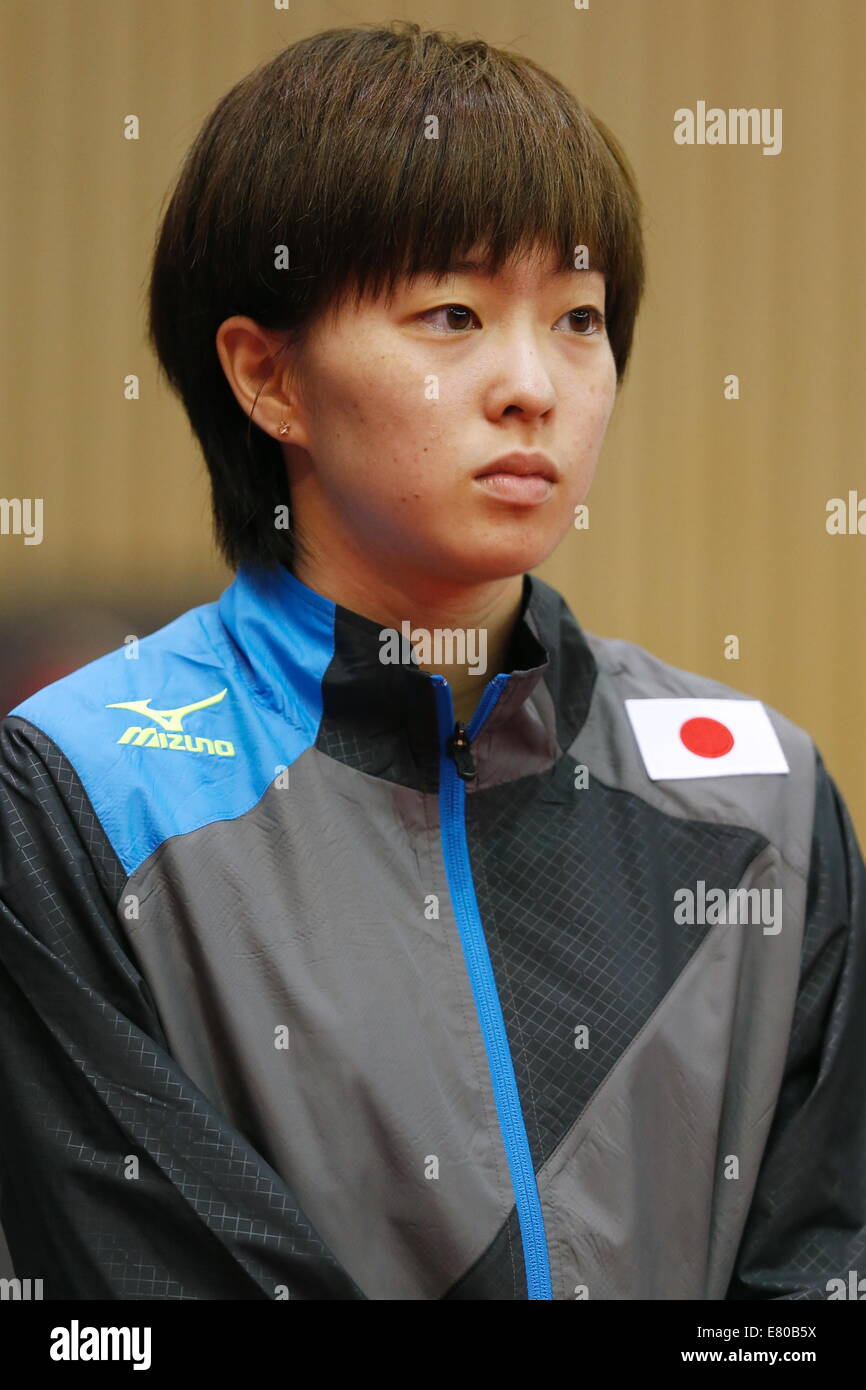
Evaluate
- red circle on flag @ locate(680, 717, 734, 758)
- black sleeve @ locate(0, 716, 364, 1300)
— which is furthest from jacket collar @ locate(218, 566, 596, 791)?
black sleeve @ locate(0, 716, 364, 1300)

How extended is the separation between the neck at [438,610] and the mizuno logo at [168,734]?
16 cm

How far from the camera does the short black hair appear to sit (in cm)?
116

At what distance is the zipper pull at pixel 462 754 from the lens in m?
1.22

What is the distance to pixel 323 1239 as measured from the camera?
3.53 feet

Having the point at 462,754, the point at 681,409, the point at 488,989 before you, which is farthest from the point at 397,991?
the point at 681,409

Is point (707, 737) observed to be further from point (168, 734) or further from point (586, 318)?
point (168, 734)

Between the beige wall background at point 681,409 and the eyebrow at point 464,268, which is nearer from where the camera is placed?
the eyebrow at point 464,268

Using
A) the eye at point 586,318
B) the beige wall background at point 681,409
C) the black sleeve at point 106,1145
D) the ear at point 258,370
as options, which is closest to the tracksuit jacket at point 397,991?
the black sleeve at point 106,1145

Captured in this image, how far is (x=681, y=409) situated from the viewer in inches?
96.2

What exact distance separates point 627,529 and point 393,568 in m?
1.24

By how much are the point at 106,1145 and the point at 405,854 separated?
319 millimetres

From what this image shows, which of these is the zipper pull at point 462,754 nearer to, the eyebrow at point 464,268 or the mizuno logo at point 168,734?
the mizuno logo at point 168,734

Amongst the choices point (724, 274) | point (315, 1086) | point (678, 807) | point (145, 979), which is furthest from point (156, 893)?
point (724, 274)

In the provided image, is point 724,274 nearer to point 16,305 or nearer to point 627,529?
point 627,529
